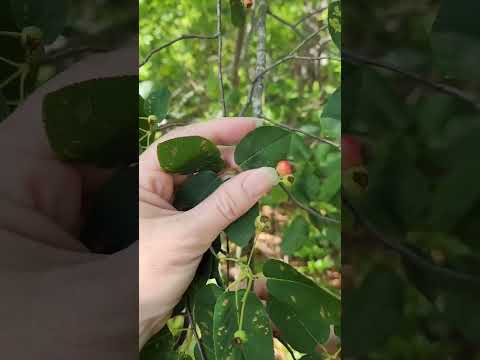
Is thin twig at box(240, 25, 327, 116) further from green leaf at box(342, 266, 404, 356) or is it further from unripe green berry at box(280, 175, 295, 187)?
green leaf at box(342, 266, 404, 356)

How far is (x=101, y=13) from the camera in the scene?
2.74 ft

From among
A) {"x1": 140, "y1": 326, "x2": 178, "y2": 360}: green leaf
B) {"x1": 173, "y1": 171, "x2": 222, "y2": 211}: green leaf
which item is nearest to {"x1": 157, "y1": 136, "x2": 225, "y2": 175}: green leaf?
{"x1": 173, "y1": 171, "x2": 222, "y2": 211}: green leaf

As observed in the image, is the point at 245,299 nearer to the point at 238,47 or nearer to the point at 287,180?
the point at 287,180

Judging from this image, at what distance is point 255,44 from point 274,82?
6 centimetres

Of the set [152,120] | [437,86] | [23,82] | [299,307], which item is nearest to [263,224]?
[299,307]

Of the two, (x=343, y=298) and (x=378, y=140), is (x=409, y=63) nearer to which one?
(x=378, y=140)

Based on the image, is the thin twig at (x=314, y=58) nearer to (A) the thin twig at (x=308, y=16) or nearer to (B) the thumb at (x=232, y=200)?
(A) the thin twig at (x=308, y=16)

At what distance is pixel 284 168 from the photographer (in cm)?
71

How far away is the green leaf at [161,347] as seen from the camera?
759 millimetres

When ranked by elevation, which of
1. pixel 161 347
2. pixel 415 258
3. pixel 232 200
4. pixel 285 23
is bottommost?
pixel 161 347

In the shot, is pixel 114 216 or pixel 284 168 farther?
pixel 114 216

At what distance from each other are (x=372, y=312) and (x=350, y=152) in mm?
258

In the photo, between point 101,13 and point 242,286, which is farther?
point 101,13

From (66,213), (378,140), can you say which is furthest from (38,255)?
(378,140)
